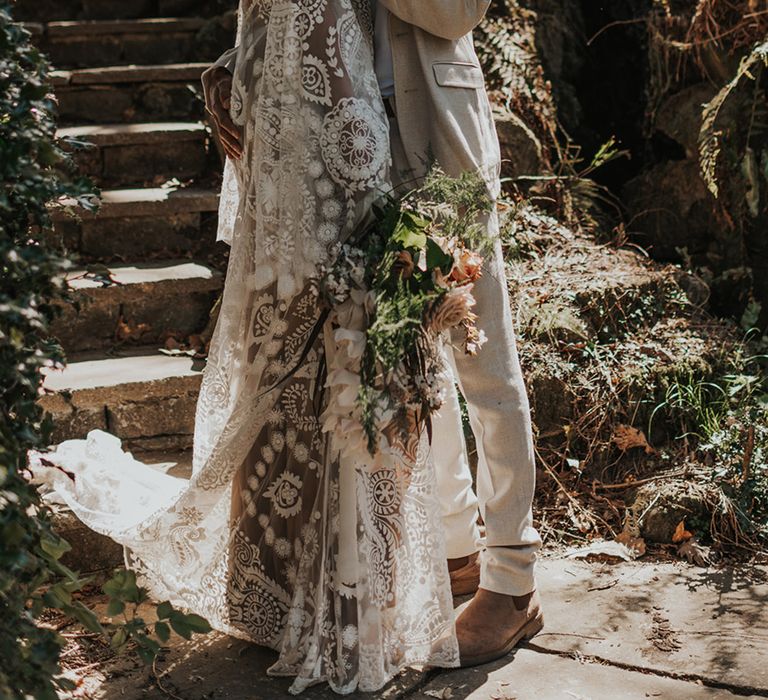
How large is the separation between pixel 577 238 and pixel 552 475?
1.55 m

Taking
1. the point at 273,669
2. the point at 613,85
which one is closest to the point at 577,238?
the point at 613,85

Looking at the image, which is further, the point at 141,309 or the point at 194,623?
the point at 141,309

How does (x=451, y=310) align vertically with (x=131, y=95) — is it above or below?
below

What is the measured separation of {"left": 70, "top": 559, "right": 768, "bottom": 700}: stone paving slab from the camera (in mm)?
2707

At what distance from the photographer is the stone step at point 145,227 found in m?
4.83

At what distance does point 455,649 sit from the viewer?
278 cm

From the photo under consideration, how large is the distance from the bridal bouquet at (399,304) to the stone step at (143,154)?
2.96 meters

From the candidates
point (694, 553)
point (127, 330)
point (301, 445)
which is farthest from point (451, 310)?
point (127, 330)

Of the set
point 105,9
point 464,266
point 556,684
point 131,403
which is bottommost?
point 556,684

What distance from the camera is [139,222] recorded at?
4898mm

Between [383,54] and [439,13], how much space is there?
0.75 feet

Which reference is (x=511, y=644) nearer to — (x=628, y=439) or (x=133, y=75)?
(x=628, y=439)

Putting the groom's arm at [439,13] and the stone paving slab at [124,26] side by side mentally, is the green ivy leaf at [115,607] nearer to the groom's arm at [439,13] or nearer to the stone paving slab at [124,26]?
the groom's arm at [439,13]

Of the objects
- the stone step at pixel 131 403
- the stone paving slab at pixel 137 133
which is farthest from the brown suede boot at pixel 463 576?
the stone paving slab at pixel 137 133
